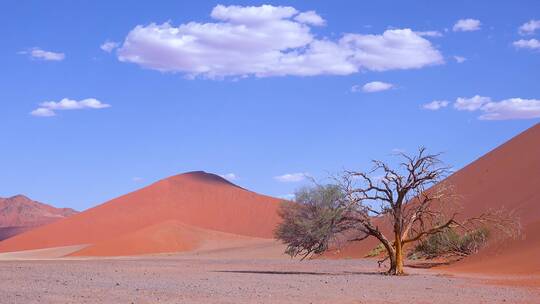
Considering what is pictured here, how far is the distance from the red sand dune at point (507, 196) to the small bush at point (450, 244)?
1090 millimetres

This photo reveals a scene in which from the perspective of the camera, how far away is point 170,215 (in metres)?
120

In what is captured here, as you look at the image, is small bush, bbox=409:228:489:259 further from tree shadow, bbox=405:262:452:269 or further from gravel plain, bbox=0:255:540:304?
gravel plain, bbox=0:255:540:304

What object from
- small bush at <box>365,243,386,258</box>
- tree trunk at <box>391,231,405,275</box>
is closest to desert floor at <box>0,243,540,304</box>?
tree trunk at <box>391,231,405,275</box>

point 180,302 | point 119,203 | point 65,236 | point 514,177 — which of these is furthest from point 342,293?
point 119,203

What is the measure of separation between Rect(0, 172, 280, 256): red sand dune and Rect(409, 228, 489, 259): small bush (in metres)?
47.3

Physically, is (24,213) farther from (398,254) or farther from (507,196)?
(398,254)

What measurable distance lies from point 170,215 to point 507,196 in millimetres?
72908

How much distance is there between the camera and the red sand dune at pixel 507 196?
38469 mm

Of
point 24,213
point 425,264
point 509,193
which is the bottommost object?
point 425,264

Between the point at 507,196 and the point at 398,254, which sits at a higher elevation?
the point at 507,196

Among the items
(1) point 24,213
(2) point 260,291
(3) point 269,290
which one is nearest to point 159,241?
(3) point 269,290

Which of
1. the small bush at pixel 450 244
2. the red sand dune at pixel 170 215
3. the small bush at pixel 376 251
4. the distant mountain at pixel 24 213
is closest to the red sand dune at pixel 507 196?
the small bush at pixel 450 244

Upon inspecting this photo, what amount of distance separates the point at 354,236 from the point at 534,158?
29.1 metres

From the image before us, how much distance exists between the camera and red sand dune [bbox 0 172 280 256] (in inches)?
4390
